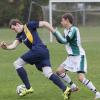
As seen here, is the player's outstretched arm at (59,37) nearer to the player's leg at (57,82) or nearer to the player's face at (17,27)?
the player's leg at (57,82)

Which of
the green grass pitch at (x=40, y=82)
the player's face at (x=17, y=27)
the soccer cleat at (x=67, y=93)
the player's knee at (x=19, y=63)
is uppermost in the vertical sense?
the player's face at (x=17, y=27)

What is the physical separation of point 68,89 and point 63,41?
92 cm

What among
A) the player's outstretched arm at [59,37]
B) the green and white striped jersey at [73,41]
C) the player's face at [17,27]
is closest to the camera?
the player's outstretched arm at [59,37]

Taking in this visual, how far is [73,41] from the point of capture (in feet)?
33.7

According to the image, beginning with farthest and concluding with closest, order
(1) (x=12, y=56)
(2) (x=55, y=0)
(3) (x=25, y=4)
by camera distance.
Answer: (3) (x=25, y=4)
(2) (x=55, y=0)
(1) (x=12, y=56)

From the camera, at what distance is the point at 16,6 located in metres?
55.8

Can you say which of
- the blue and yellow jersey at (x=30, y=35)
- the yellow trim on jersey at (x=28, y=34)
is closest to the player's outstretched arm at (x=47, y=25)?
the blue and yellow jersey at (x=30, y=35)

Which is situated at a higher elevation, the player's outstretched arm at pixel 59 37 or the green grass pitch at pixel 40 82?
the player's outstretched arm at pixel 59 37

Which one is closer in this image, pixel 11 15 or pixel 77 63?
→ pixel 77 63

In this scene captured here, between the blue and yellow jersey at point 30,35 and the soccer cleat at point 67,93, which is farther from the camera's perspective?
the blue and yellow jersey at point 30,35

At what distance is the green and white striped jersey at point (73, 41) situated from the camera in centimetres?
1014

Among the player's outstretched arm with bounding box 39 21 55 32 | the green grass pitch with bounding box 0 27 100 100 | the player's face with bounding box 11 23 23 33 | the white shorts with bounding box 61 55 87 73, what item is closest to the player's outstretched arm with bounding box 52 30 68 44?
the player's outstretched arm with bounding box 39 21 55 32

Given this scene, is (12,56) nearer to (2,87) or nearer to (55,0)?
(2,87)

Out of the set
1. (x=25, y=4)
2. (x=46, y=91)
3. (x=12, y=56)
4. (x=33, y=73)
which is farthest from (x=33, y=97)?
(x=25, y=4)
